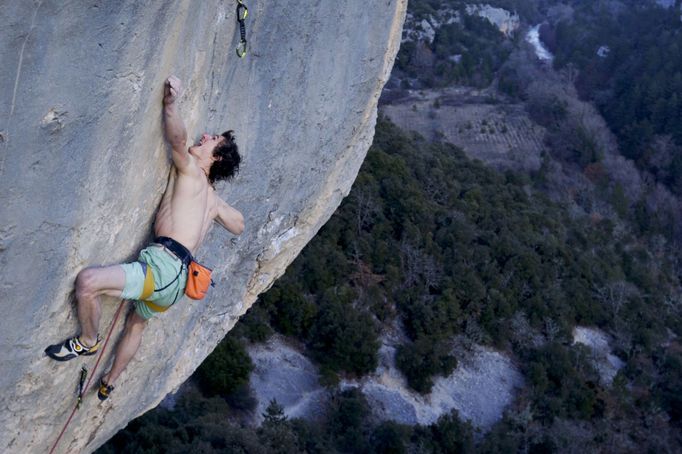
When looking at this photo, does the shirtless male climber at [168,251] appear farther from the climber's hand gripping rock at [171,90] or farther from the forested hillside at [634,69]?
the forested hillside at [634,69]

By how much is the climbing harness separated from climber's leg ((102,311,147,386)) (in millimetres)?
1716

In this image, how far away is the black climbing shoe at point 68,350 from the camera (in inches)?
148

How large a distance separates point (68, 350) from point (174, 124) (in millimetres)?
1273

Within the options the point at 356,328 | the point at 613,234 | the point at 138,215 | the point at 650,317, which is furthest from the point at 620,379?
the point at 138,215

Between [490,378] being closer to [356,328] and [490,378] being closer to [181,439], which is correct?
[356,328]

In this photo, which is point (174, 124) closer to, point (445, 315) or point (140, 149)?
point (140, 149)

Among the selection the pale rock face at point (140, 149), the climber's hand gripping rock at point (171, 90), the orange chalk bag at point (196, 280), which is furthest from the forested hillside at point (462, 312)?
the climber's hand gripping rock at point (171, 90)

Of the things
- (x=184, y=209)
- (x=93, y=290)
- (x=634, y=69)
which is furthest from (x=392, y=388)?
(x=634, y=69)

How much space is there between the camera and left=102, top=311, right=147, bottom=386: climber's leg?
4414 millimetres

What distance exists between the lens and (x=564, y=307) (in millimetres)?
19438

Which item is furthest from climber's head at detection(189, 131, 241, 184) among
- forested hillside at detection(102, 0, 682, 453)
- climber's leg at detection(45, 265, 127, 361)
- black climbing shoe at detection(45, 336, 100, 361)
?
forested hillside at detection(102, 0, 682, 453)

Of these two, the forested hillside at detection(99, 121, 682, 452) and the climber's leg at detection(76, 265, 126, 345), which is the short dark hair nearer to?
the climber's leg at detection(76, 265, 126, 345)

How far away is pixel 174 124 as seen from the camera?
3.88 meters

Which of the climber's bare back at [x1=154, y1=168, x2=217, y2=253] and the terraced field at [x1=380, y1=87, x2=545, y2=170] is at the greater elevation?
the climber's bare back at [x1=154, y1=168, x2=217, y2=253]
